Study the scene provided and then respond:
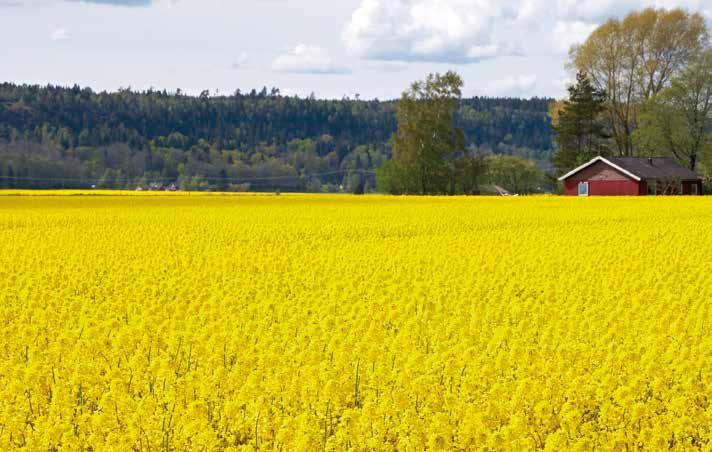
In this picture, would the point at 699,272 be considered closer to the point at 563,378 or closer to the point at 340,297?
the point at 340,297

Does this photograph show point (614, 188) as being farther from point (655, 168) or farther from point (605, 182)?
point (655, 168)

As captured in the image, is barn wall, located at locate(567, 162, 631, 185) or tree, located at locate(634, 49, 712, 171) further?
tree, located at locate(634, 49, 712, 171)

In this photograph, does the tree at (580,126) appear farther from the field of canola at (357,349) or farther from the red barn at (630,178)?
the field of canola at (357,349)

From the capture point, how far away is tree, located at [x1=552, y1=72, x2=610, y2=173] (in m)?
87.2

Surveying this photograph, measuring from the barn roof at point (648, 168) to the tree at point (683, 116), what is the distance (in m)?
3.52

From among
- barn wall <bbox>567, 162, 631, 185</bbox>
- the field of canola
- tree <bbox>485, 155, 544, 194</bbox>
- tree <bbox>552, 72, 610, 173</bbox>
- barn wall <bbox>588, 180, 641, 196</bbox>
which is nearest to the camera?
the field of canola

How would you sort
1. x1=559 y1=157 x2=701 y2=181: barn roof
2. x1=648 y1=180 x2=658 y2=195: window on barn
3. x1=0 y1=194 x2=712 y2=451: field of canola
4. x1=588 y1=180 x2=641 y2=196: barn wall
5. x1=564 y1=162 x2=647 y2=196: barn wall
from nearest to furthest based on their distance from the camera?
x1=0 y1=194 x2=712 y2=451: field of canola, x1=559 y1=157 x2=701 y2=181: barn roof, x1=588 y1=180 x2=641 y2=196: barn wall, x1=564 y1=162 x2=647 y2=196: barn wall, x1=648 y1=180 x2=658 y2=195: window on barn

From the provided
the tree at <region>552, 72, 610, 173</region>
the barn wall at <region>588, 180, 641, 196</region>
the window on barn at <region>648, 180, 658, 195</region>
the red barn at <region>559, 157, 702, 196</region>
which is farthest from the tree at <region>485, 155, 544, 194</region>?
the window on barn at <region>648, 180, 658, 195</region>

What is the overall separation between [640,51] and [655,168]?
12598 millimetres

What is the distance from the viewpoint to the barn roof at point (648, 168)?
77.6 m

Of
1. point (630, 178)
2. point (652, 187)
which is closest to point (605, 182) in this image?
point (630, 178)

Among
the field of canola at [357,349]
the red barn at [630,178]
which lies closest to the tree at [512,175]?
the red barn at [630,178]

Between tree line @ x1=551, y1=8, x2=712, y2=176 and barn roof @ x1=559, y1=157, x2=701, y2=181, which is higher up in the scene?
tree line @ x1=551, y1=8, x2=712, y2=176

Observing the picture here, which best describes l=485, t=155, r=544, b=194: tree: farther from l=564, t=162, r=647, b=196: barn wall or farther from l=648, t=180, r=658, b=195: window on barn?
l=648, t=180, r=658, b=195: window on barn
